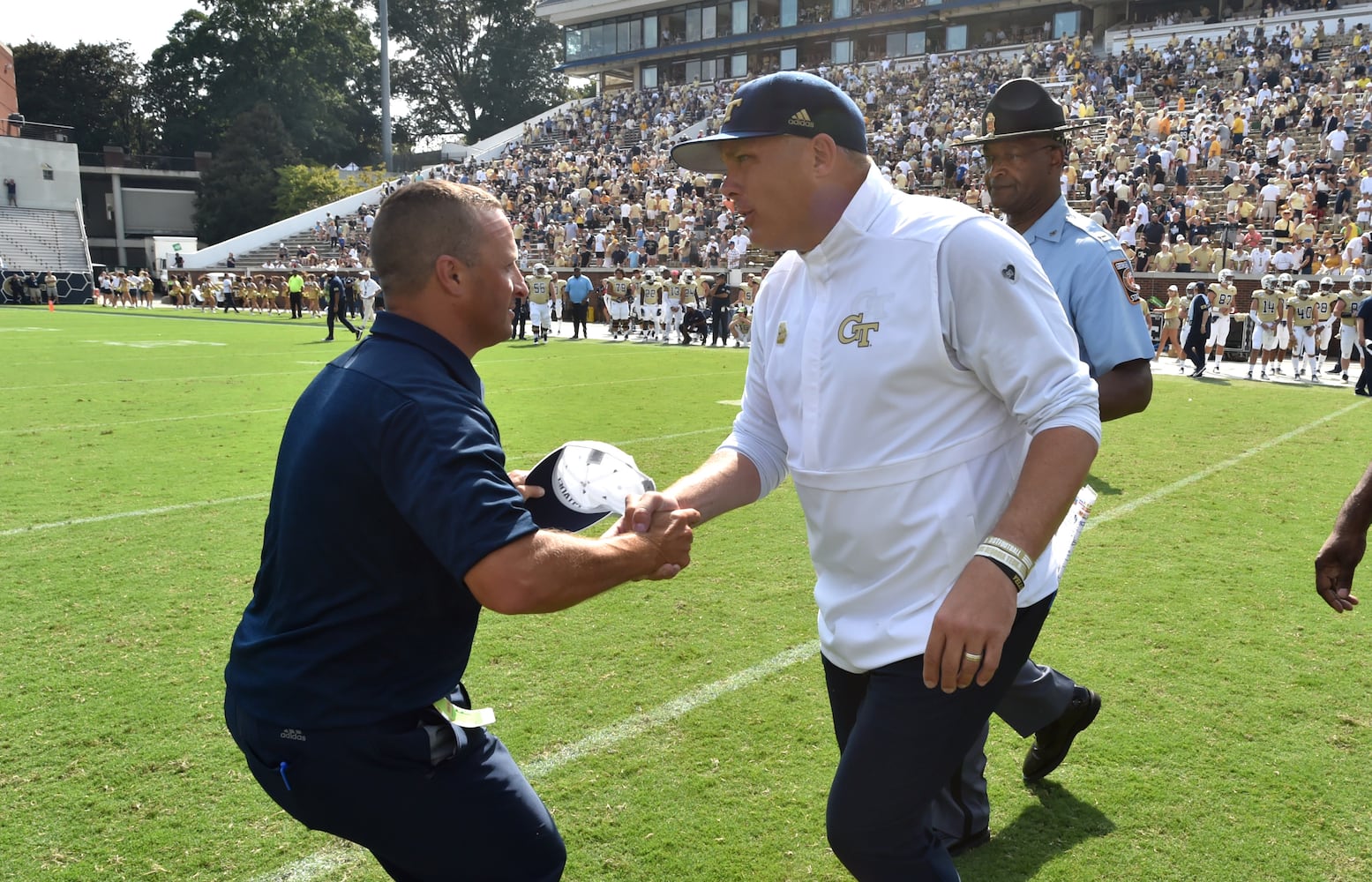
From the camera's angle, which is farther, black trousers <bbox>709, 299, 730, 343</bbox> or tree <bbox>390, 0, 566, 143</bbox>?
tree <bbox>390, 0, 566, 143</bbox>

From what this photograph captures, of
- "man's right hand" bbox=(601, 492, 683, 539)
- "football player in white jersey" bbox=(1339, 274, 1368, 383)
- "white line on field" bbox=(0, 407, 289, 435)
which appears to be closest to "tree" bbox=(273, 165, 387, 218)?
"white line on field" bbox=(0, 407, 289, 435)

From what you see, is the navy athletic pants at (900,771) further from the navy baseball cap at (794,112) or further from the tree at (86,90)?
the tree at (86,90)

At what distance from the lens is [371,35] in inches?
3602

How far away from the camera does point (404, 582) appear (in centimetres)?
207

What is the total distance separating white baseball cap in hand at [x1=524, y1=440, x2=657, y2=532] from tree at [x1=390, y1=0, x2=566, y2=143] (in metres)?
94.1

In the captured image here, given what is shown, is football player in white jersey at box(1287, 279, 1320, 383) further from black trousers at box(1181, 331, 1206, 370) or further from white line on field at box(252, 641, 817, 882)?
white line on field at box(252, 641, 817, 882)

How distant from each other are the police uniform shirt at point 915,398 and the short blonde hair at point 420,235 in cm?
80

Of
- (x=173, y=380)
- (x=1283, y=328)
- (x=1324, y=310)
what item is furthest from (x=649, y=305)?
(x=1324, y=310)

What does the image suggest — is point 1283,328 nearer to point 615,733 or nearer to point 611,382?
point 611,382

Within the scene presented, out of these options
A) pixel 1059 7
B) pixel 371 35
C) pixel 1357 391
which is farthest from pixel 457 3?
pixel 1357 391

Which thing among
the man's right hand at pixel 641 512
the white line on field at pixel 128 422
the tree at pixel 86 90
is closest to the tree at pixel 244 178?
the tree at pixel 86 90

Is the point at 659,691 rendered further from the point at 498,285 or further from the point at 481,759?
the point at 498,285

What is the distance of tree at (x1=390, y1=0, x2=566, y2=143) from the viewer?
296 feet

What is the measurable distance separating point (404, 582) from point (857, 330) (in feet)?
3.61
